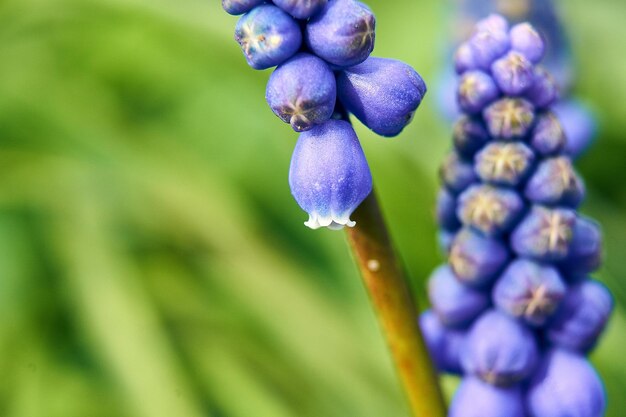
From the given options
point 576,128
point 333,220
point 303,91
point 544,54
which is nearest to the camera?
point 303,91

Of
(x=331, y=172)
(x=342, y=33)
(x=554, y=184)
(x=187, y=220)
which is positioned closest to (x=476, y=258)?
(x=554, y=184)

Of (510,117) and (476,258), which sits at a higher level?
(510,117)

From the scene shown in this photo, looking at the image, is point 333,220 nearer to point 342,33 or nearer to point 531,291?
point 342,33

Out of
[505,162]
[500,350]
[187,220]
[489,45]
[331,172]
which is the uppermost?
[489,45]

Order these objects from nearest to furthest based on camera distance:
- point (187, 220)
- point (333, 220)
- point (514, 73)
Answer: point (333, 220) < point (514, 73) < point (187, 220)

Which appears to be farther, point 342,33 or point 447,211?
point 447,211

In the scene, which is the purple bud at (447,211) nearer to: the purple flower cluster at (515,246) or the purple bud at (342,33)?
the purple flower cluster at (515,246)

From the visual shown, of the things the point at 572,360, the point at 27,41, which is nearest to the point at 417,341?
the point at 572,360
